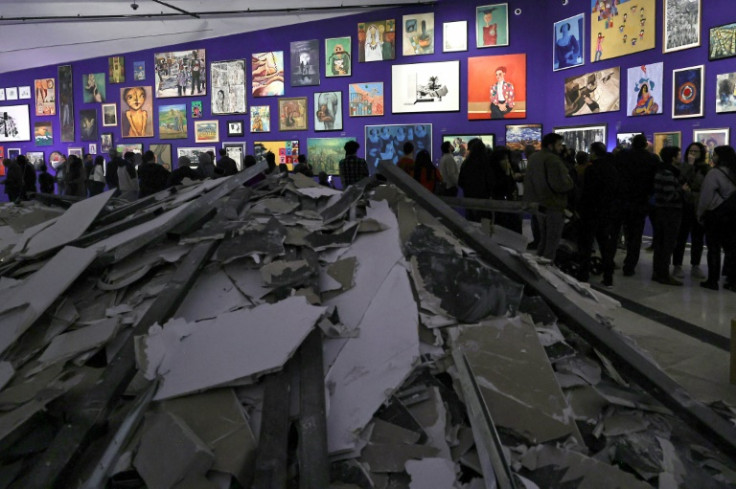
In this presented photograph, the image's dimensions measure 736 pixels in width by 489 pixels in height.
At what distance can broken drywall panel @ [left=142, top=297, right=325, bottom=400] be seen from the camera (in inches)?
101

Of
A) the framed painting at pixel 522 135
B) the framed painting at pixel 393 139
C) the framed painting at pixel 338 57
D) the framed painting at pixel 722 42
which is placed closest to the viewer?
the framed painting at pixel 722 42

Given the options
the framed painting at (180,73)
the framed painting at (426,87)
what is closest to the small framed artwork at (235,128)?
the framed painting at (180,73)

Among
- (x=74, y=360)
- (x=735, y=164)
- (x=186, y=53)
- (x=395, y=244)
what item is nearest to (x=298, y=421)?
(x=74, y=360)

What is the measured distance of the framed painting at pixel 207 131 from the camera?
53.3ft

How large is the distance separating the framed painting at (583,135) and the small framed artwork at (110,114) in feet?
40.1

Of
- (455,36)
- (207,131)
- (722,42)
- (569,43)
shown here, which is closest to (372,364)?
(722,42)

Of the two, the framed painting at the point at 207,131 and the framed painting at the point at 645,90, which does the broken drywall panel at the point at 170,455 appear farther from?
the framed painting at the point at 207,131

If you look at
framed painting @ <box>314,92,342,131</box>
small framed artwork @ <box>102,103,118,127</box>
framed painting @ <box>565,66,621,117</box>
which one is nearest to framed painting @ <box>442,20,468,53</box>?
framed painting @ <box>565,66,621,117</box>

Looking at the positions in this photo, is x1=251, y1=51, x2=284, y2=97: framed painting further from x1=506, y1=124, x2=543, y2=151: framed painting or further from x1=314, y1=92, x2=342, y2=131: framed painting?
x1=506, y1=124, x2=543, y2=151: framed painting

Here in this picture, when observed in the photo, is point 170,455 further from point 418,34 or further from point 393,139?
point 418,34

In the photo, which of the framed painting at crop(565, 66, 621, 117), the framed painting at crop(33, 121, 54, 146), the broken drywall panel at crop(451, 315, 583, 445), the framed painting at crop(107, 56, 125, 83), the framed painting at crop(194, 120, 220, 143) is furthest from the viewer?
the framed painting at crop(33, 121, 54, 146)

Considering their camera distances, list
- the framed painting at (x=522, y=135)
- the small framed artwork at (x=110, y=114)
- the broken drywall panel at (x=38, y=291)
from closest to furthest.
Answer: the broken drywall panel at (x=38, y=291)
the framed painting at (x=522, y=135)
the small framed artwork at (x=110, y=114)

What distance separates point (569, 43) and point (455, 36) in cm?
254

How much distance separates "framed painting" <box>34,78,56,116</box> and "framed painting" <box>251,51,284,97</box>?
744 centimetres
